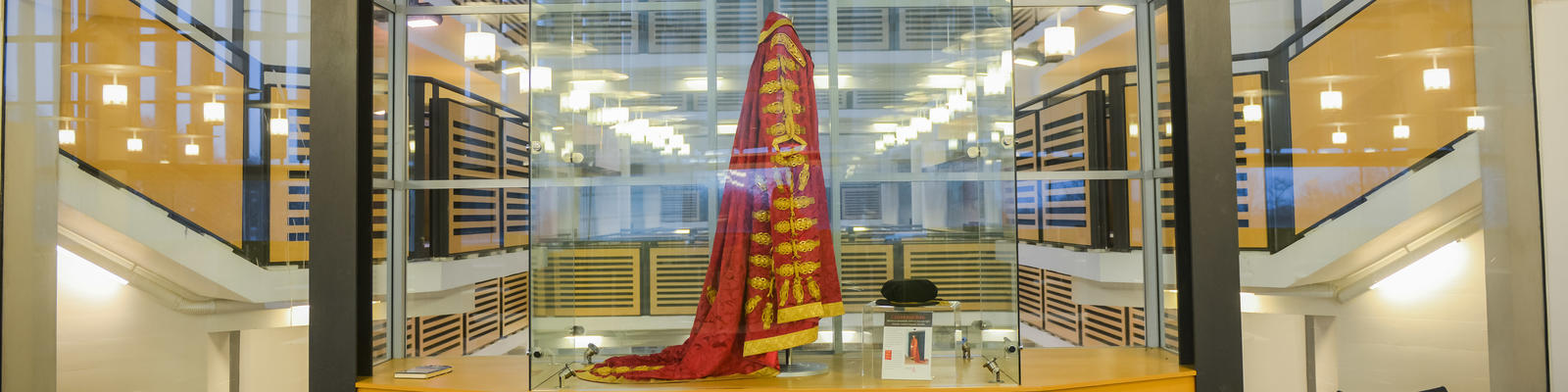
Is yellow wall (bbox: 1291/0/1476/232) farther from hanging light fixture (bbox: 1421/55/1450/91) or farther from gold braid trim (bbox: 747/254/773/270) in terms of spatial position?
gold braid trim (bbox: 747/254/773/270)

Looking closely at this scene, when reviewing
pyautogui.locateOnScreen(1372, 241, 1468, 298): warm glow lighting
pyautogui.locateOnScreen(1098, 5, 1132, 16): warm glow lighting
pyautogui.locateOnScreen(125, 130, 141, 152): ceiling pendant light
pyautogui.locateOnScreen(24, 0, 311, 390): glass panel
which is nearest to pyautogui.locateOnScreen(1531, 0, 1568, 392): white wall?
pyautogui.locateOnScreen(1372, 241, 1468, 298): warm glow lighting

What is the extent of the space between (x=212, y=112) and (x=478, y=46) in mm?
1078

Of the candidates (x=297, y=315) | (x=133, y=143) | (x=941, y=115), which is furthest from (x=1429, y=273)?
(x=133, y=143)

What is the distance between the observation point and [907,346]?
2.60 meters

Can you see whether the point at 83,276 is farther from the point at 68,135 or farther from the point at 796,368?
the point at 796,368

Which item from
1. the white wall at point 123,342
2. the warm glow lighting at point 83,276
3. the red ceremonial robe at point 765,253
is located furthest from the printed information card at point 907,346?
the warm glow lighting at point 83,276

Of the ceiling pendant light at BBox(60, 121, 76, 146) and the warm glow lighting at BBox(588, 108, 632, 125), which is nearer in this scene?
the warm glow lighting at BBox(588, 108, 632, 125)

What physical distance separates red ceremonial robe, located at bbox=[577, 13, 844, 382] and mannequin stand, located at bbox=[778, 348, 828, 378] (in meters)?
0.05

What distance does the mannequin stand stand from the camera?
2.64 m

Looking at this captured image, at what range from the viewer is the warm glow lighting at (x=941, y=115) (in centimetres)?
277

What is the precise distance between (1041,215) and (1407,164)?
1.46m

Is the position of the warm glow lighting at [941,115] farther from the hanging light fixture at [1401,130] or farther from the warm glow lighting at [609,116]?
the hanging light fixture at [1401,130]

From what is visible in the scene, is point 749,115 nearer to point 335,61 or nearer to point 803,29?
point 803,29

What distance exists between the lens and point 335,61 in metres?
2.68
